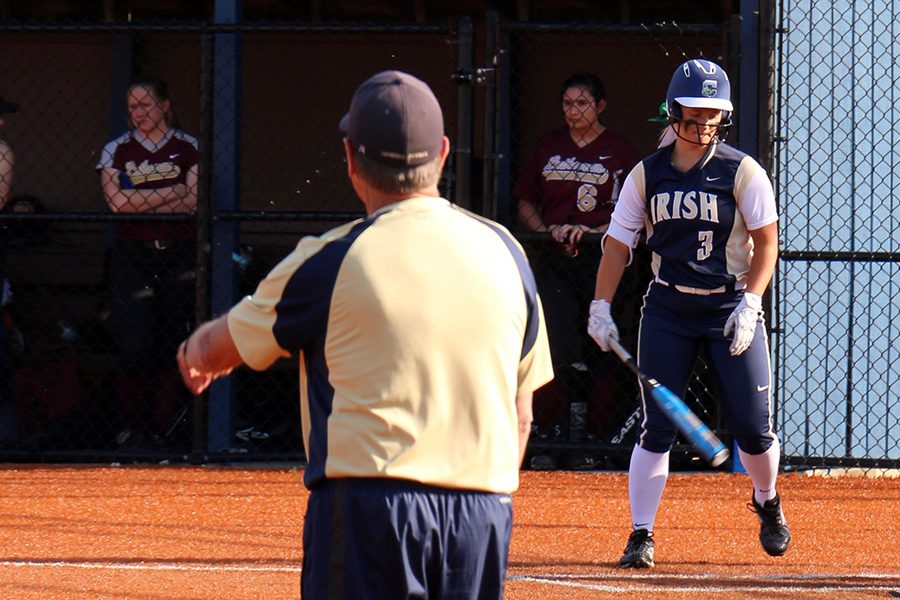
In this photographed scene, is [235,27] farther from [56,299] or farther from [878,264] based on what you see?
[878,264]

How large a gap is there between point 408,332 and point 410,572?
46 cm

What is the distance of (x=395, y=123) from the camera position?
2.68 meters

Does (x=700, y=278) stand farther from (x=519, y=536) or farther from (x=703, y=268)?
(x=519, y=536)

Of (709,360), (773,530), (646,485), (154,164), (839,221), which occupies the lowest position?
(773,530)

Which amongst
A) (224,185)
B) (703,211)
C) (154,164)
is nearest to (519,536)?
(703,211)

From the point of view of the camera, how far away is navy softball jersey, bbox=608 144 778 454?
5.73 meters

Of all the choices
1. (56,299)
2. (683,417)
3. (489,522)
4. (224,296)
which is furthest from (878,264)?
(489,522)

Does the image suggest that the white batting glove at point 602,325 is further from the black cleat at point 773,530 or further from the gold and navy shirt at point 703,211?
the black cleat at point 773,530

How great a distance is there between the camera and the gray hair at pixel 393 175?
2.73 m

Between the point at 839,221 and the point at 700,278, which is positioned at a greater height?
the point at 839,221

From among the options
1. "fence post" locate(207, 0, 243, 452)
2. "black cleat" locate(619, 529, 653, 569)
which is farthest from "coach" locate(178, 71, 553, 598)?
"fence post" locate(207, 0, 243, 452)

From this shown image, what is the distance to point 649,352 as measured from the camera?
588 cm

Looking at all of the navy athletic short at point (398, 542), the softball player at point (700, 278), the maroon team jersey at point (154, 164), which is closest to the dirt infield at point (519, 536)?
the softball player at point (700, 278)

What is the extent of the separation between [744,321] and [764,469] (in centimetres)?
72
